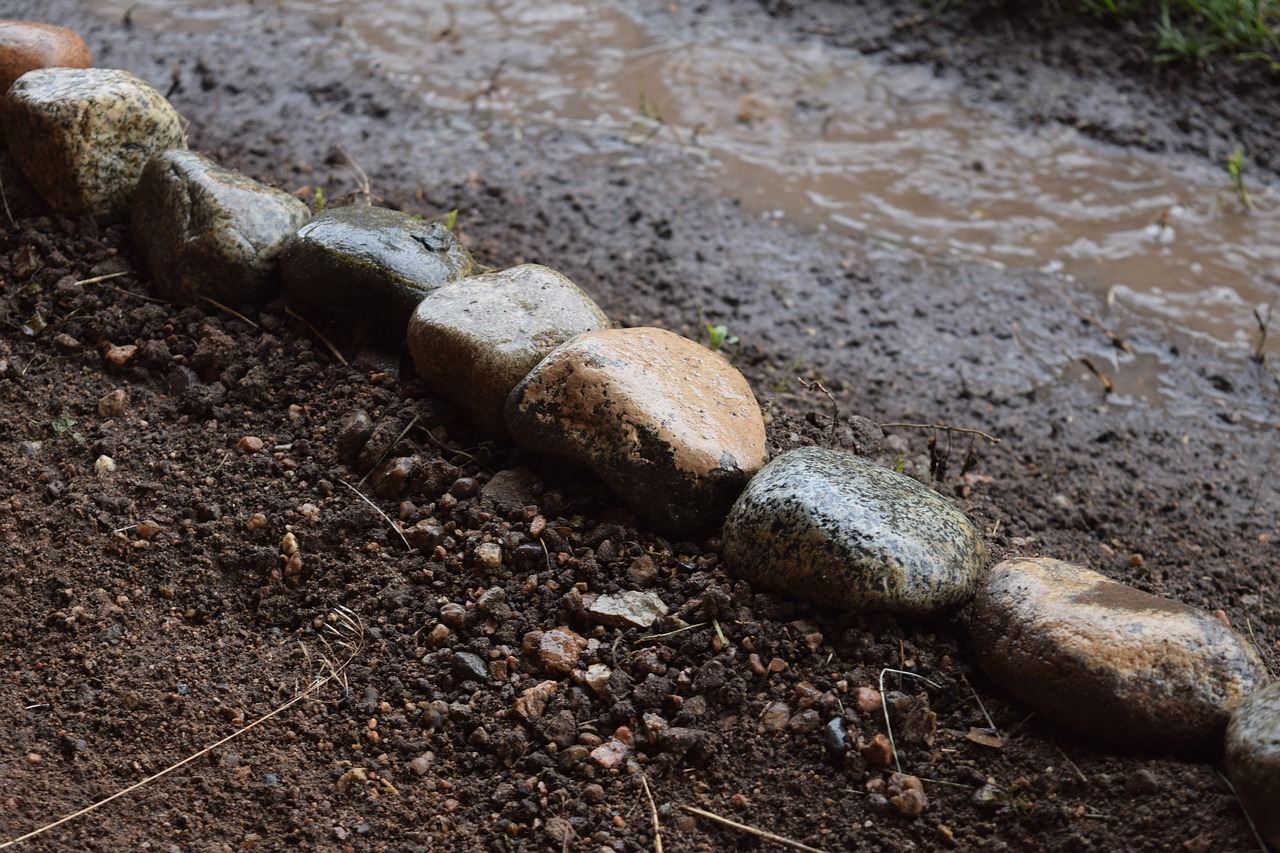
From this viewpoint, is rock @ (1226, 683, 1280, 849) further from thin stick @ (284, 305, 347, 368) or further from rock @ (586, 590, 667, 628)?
thin stick @ (284, 305, 347, 368)

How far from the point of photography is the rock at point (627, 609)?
2.48m

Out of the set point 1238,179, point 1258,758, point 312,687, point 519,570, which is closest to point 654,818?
point 519,570

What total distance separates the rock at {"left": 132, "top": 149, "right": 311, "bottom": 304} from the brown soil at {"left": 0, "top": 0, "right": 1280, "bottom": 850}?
0.34 feet

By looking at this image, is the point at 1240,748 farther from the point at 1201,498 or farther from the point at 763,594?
the point at 1201,498

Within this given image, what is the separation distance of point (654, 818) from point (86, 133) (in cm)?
269

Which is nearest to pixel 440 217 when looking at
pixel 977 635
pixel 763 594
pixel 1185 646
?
pixel 763 594

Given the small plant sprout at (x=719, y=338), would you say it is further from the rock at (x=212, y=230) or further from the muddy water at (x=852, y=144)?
the rock at (x=212, y=230)

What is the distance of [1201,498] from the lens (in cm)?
359

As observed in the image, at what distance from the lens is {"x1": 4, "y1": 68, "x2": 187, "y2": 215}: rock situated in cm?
332

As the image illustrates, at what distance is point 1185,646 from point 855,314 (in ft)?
7.41

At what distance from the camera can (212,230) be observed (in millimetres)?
3172

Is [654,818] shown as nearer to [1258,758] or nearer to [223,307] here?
[1258,758]

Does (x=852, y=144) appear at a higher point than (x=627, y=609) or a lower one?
higher

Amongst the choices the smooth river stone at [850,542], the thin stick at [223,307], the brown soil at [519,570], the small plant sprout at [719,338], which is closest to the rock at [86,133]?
the brown soil at [519,570]
